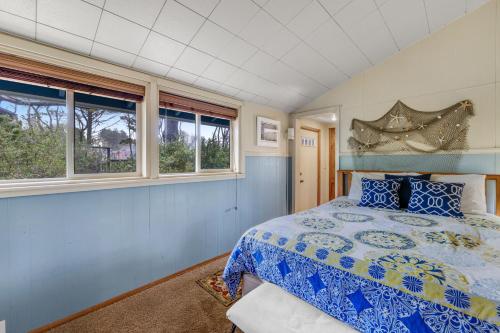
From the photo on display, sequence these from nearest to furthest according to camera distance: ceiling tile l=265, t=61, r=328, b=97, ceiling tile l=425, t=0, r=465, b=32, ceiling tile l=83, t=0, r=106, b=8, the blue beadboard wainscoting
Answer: ceiling tile l=83, t=0, r=106, b=8
the blue beadboard wainscoting
ceiling tile l=425, t=0, r=465, b=32
ceiling tile l=265, t=61, r=328, b=97

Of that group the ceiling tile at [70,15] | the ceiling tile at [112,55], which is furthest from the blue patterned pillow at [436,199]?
the ceiling tile at [70,15]

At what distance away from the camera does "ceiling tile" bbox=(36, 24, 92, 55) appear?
1.52m

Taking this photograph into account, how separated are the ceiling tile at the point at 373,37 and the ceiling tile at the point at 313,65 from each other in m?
0.38

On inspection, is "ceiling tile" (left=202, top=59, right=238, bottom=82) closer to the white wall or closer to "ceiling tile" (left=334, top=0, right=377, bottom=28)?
"ceiling tile" (left=334, top=0, right=377, bottom=28)

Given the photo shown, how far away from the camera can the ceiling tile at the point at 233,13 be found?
66.6 inches

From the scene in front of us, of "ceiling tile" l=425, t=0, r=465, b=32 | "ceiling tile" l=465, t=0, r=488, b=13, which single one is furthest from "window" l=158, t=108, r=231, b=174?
"ceiling tile" l=465, t=0, r=488, b=13

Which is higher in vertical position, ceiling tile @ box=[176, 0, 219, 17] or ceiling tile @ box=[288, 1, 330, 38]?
ceiling tile @ box=[288, 1, 330, 38]

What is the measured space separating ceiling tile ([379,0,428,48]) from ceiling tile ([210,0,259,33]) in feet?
4.07

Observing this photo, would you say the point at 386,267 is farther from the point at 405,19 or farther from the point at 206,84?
the point at 405,19

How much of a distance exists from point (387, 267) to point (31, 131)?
249 cm

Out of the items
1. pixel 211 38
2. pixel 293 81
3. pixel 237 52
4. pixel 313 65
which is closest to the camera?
pixel 211 38

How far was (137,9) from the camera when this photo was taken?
1.54 metres

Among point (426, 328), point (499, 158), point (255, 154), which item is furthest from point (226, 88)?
point (499, 158)

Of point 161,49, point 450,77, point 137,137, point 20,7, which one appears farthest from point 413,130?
point 20,7
